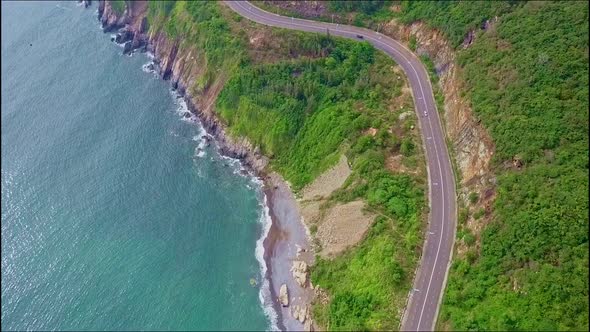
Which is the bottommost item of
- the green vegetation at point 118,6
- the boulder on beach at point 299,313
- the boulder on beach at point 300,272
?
the boulder on beach at point 299,313

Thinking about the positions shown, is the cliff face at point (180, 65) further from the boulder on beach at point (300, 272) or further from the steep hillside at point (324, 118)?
the boulder on beach at point (300, 272)

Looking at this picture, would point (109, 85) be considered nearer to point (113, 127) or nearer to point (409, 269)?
point (113, 127)

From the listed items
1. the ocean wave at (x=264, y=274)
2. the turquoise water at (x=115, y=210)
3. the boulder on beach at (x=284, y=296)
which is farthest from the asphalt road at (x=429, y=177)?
the turquoise water at (x=115, y=210)

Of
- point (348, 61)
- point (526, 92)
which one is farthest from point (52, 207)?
point (526, 92)

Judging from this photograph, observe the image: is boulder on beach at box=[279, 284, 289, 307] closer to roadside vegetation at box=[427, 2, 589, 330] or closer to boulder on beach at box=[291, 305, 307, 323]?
boulder on beach at box=[291, 305, 307, 323]

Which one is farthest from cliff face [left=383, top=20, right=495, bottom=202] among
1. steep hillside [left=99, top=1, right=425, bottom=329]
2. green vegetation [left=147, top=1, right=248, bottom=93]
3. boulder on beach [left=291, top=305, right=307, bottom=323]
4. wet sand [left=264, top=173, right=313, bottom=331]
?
green vegetation [left=147, top=1, right=248, bottom=93]

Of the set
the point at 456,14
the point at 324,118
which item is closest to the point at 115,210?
the point at 324,118
